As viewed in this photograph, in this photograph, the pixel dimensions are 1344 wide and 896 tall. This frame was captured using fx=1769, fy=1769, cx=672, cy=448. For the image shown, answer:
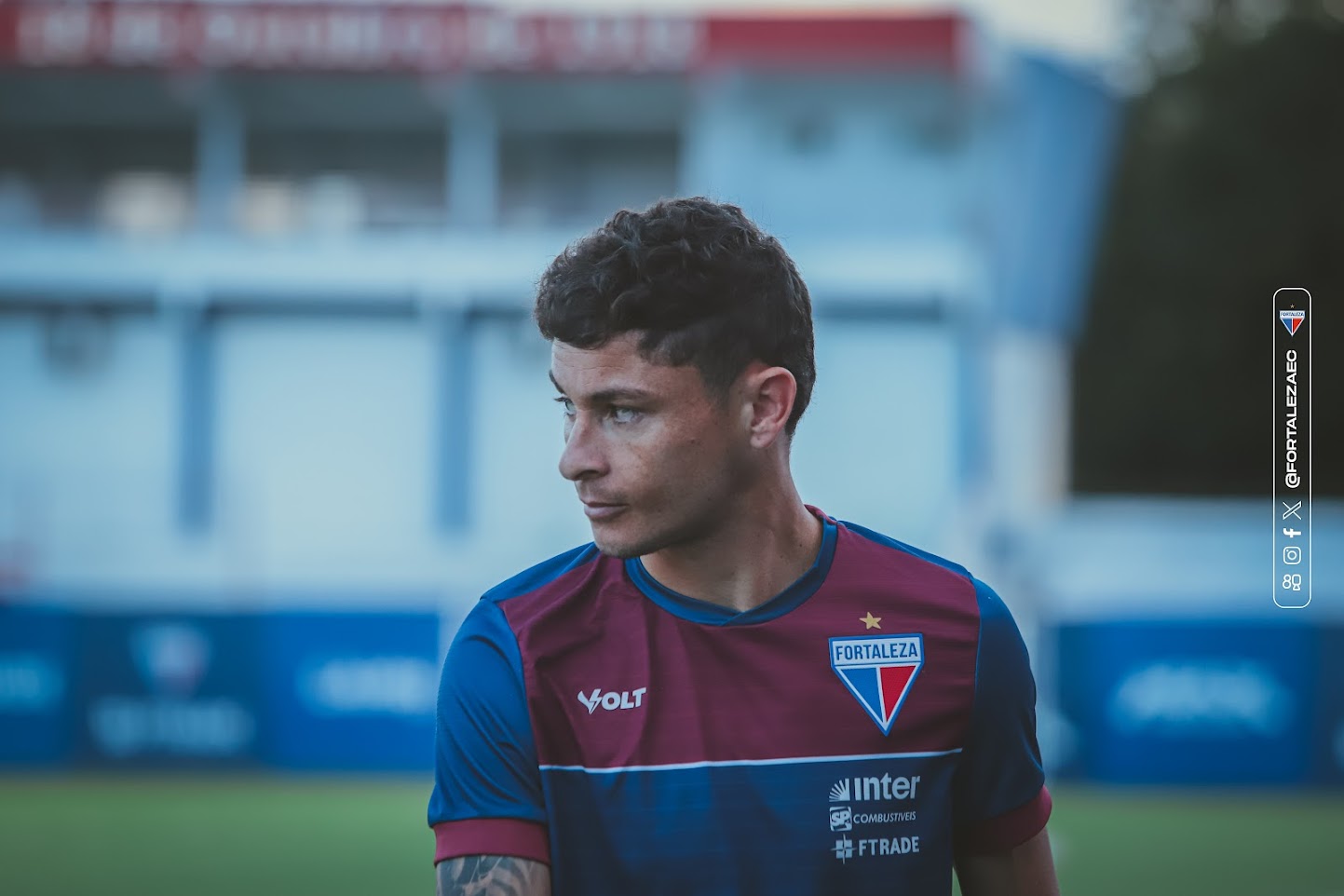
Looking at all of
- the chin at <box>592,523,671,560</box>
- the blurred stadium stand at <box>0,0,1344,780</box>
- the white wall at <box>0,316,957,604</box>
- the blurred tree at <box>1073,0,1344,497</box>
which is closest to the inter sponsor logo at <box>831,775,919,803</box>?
the chin at <box>592,523,671,560</box>

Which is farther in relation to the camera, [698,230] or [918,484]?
[918,484]

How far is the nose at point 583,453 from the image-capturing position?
2744mm

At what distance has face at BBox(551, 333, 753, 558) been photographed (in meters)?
2.74

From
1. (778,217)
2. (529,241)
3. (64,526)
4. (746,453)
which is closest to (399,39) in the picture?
(529,241)

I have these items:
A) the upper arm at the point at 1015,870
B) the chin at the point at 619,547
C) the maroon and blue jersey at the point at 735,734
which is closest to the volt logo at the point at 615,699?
the maroon and blue jersey at the point at 735,734

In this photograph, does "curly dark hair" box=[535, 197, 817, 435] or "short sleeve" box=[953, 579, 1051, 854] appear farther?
"short sleeve" box=[953, 579, 1051, 854]

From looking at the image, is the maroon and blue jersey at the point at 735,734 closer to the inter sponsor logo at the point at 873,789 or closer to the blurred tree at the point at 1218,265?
the inter sponsor logo at the point at 873,789

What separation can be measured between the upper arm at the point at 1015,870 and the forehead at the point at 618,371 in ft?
3.21

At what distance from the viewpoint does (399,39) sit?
2447cm

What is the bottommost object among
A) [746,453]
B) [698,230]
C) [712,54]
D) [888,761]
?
[888,761]

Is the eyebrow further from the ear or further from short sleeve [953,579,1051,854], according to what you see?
short sleeve [953,579,1051,854]

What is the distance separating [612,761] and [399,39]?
75.1ft

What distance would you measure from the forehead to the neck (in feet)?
0.91

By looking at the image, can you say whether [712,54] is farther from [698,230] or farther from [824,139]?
[698,230]
